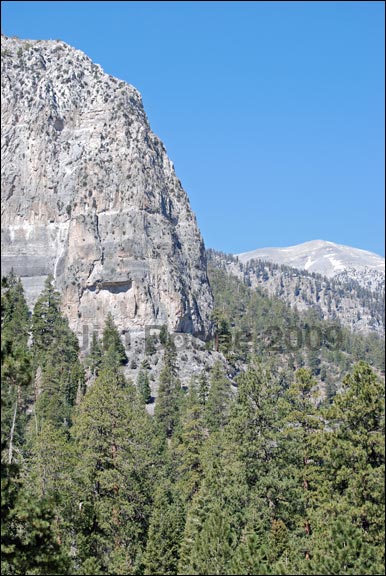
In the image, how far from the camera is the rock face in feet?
362

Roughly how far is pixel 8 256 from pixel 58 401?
45.2 meters

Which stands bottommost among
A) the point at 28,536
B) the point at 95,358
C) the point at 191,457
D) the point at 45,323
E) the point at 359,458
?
the point at 191,457

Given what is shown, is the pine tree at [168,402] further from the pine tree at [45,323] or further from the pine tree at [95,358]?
the pine tree at [45,323]

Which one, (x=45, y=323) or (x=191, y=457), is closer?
(x=191, y=457)

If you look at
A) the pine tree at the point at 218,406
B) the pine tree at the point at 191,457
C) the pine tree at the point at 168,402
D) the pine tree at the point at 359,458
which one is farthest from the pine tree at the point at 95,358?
the pine tree at the point at 359,458

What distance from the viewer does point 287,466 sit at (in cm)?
3036

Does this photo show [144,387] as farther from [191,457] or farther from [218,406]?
[191,457]

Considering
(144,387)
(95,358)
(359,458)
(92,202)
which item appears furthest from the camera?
(92,202)

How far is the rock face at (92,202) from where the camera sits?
110250 millimetres

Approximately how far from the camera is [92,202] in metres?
115

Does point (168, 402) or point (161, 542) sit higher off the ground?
point (168, 402)

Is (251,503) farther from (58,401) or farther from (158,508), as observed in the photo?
(58,401)

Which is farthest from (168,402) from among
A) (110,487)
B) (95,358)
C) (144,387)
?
(110,487)

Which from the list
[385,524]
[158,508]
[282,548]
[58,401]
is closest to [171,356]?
[58,401]
